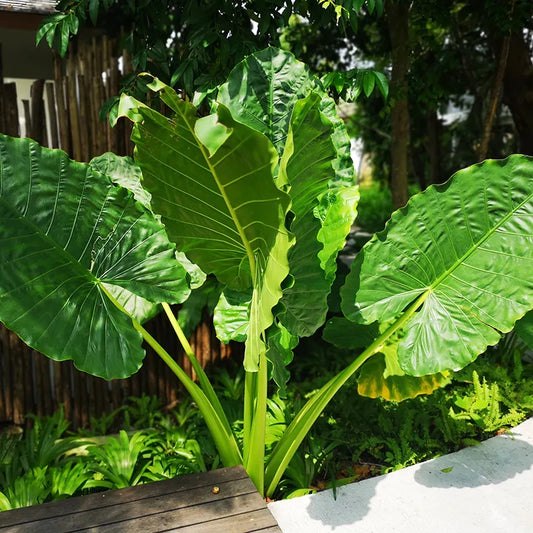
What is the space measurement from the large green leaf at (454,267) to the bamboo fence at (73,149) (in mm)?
1594

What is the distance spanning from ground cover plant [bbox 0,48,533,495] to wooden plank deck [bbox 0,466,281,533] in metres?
0.33

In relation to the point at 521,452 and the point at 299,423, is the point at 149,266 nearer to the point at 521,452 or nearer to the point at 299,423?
the point at 299,423

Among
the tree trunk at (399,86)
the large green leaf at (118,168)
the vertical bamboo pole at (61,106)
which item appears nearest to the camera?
the large green leaf at (118,168)

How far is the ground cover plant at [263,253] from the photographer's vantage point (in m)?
2.07

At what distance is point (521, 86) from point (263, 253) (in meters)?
4.12

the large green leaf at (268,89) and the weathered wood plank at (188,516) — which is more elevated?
the large green leaf at (268,89)

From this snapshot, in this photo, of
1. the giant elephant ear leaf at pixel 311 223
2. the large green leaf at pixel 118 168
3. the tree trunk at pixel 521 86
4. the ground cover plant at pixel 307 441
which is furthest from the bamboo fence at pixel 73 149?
the tree trunk at pixel 521 86

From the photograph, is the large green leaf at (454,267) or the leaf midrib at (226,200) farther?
the large green leaf at (454,267)

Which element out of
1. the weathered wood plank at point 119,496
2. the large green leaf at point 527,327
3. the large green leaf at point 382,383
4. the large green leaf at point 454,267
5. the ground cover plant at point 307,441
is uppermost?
the large green leaf at point 454,267

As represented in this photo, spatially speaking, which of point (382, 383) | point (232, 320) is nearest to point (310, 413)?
point (382, 383)

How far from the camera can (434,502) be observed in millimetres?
2434

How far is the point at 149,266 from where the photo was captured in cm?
243

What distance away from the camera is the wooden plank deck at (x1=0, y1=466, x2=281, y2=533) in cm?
200

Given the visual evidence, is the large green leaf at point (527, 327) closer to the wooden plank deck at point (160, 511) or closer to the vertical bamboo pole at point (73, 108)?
the wooden plank deck at point (160, 511)
